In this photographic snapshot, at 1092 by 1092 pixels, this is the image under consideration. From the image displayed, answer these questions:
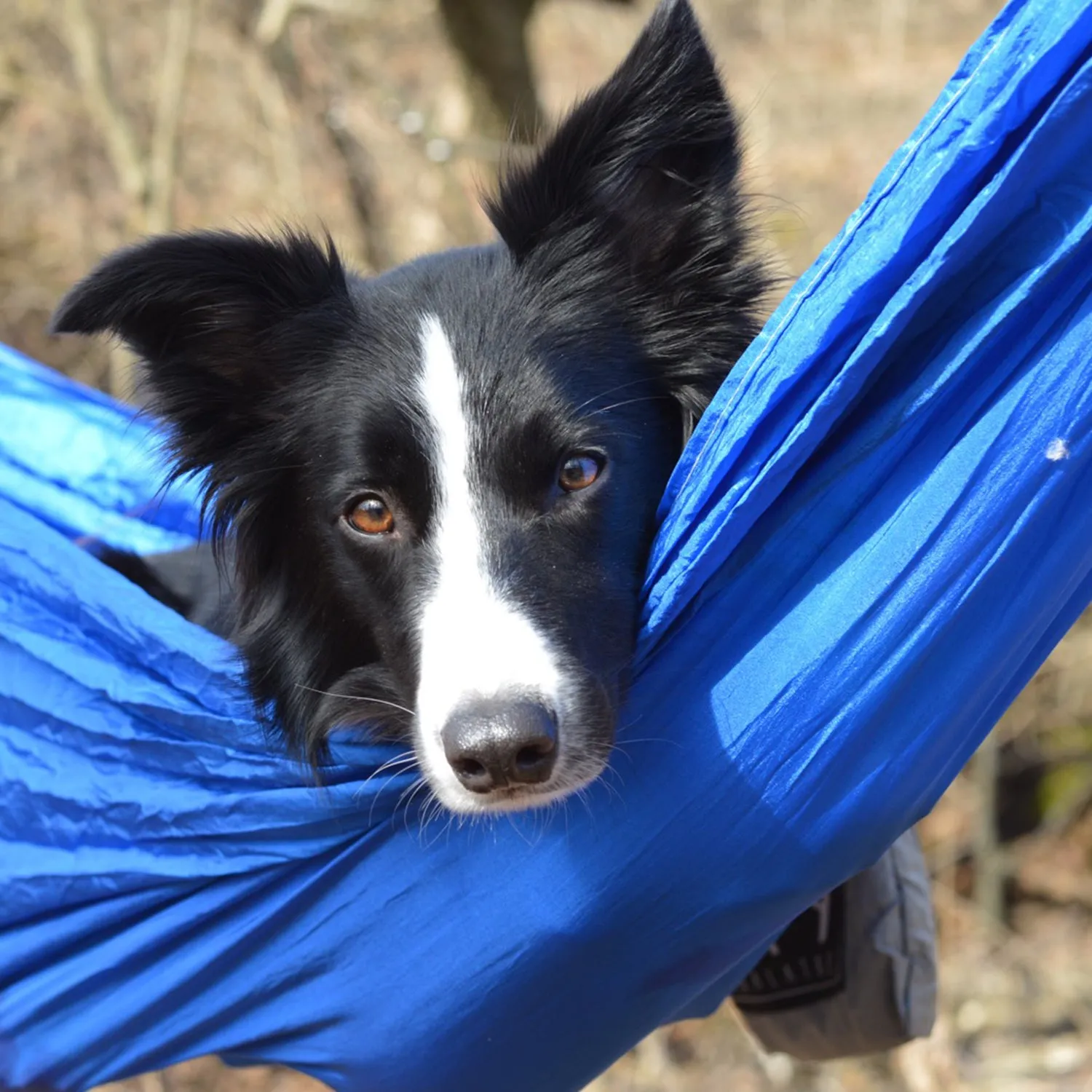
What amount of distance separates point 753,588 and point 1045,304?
1.98ft

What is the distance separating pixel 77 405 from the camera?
3.14 meters

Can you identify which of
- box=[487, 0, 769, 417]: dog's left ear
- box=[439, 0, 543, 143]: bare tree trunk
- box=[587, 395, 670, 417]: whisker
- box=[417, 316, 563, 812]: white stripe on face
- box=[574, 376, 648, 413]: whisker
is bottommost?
box=[439, 0, 543, 143]: bare tree trunk

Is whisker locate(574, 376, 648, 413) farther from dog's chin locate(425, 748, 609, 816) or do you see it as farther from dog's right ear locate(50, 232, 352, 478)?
→ dog's chin locate(425, 748, 609, 816)

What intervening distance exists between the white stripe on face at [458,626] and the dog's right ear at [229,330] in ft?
1.15

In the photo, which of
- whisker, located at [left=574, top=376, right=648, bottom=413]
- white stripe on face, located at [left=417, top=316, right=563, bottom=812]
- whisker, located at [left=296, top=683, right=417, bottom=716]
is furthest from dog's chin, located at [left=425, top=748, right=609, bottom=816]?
whisker, located at [left=574, top=376, right=648, bottom=413]

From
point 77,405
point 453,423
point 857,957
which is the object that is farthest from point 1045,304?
point 77,405

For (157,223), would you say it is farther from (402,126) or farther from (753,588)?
(753,588)

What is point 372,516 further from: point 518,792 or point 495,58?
point 495,58

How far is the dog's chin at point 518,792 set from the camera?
6.42 ft

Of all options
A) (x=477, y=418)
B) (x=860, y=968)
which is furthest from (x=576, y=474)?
(x=860, y=968)

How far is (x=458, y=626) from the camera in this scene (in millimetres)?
2018

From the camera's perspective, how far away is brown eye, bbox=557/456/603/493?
7.28 ft

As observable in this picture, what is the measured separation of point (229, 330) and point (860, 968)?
1795mm

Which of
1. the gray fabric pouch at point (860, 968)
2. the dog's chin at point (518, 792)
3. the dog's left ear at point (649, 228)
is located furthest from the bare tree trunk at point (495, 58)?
the dog's chin at point (518, 792)
